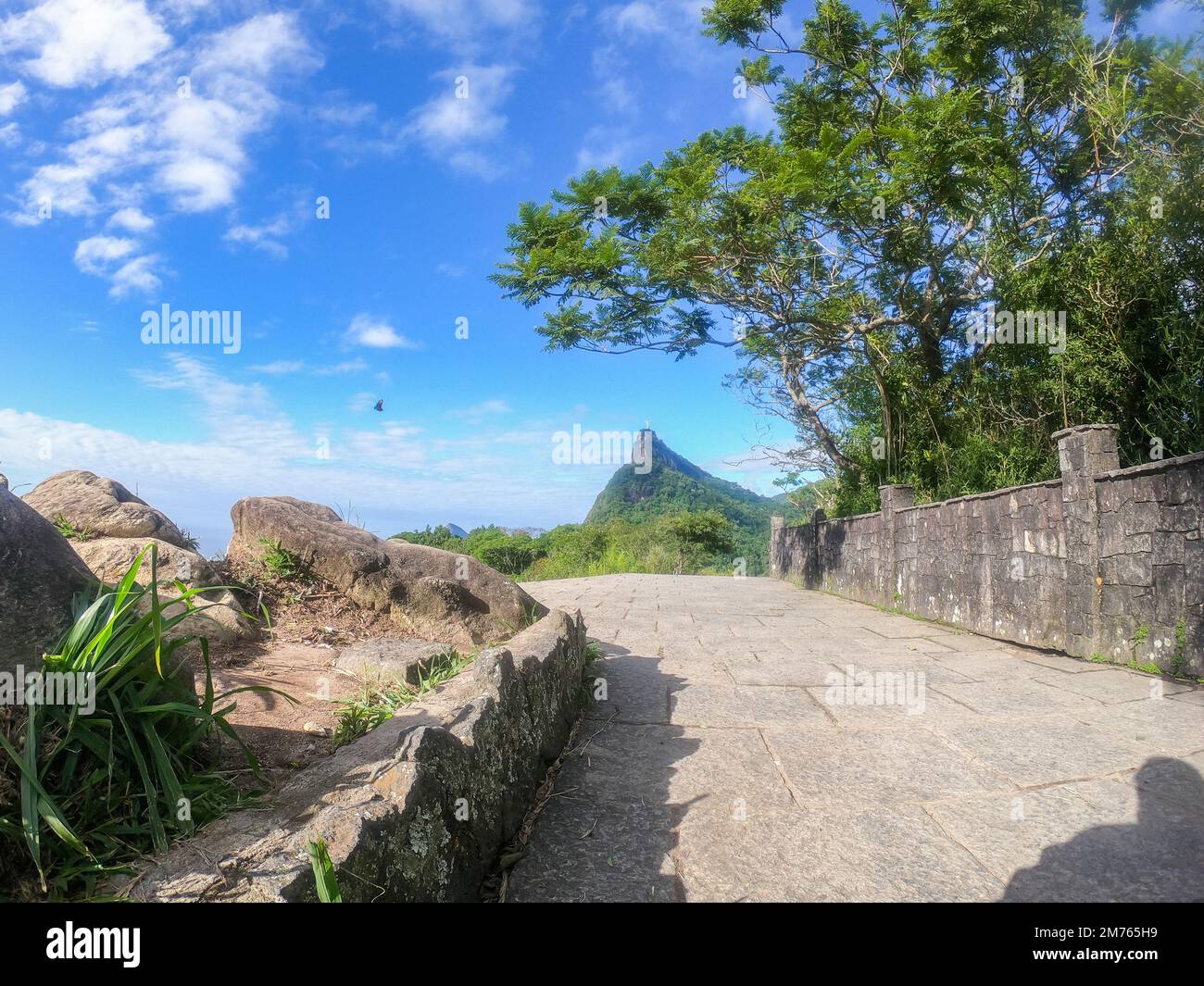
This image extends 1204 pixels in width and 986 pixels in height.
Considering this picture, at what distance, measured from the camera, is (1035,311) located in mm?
6859

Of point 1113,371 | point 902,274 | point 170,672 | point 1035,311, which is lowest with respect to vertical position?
point 170,672

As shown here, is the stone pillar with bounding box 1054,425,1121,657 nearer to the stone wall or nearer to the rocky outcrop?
the stone wall

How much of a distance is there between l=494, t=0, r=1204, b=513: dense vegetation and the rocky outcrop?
18.5ft

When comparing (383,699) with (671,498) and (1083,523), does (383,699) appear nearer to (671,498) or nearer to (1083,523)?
(1083,523)

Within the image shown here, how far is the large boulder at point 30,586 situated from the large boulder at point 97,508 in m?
2.21

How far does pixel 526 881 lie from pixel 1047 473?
272 inches

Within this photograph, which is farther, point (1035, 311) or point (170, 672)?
point (1035, 311)

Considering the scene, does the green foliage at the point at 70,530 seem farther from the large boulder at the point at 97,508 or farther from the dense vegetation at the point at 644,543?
the dense vegetation at the point at 644,543

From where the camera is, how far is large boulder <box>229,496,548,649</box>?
4324 millimetres

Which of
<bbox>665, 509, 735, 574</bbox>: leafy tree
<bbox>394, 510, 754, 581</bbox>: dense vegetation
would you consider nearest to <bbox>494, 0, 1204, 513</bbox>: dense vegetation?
<bbox>394, 510, 754, 581</bbox>: dense vegetation

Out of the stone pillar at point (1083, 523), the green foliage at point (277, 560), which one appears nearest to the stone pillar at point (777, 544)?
the stone pillar at point (1083, 523)
